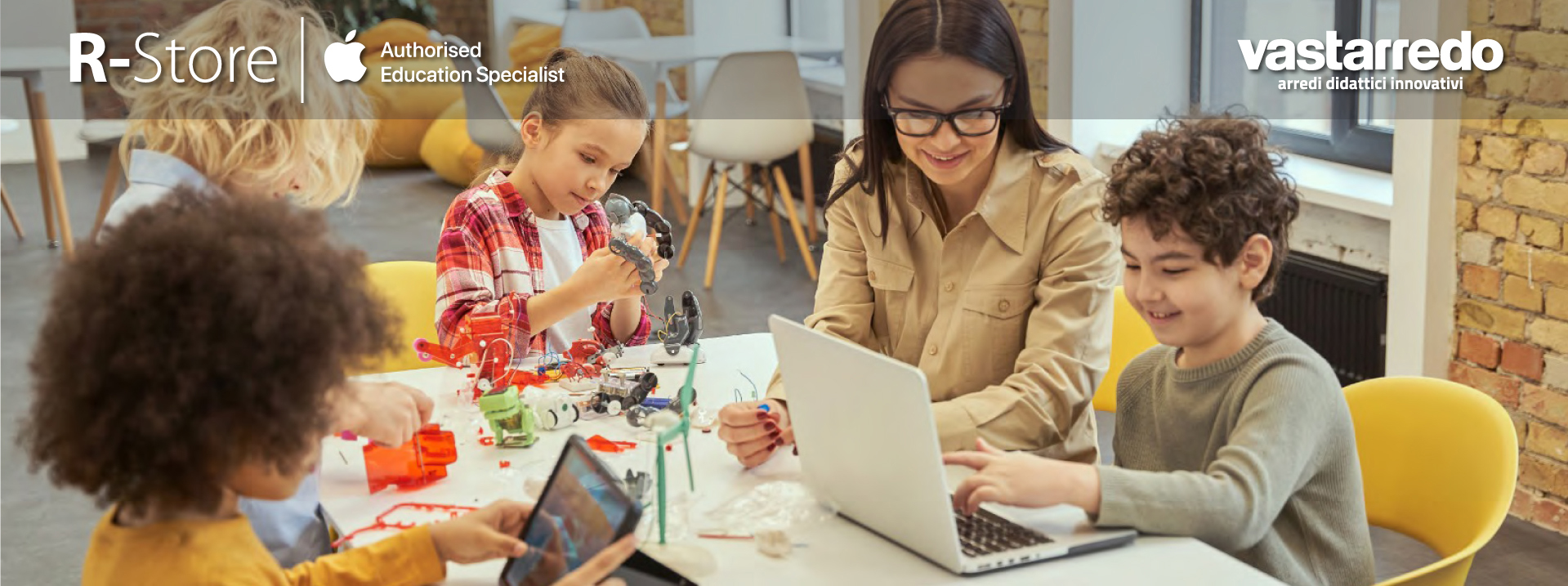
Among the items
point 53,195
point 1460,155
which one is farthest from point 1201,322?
point 53,195

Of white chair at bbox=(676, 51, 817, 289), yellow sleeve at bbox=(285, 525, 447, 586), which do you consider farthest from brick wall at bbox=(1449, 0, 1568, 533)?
white chair at bbox=(676, 51, 817, 289)

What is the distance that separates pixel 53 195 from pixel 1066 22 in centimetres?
426

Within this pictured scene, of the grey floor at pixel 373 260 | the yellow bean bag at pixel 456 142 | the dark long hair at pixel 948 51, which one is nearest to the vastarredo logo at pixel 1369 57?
the grey floor at pixel 373 260

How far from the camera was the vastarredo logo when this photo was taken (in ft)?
10.2

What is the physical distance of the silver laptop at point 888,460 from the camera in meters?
1.40

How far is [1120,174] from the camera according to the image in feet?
5.56

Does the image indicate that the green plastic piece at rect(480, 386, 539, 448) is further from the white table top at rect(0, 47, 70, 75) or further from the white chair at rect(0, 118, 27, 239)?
the white chair at rect(0, 118, 27, 239)

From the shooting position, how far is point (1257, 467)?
1514mm

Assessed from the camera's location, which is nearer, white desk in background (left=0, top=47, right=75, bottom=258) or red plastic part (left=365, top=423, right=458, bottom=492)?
red plastic part (left=365, top=423, right=458, bottom=492)

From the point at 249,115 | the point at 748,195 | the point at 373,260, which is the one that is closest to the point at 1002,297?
the point at 249,115

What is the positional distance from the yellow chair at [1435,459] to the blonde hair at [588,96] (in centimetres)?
120

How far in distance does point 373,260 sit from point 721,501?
15.3 ft

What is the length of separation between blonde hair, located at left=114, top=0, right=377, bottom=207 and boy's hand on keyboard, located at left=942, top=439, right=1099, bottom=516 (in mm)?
906

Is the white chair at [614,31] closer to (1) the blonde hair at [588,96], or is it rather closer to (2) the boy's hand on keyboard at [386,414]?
(1) the blonde hair at [588,96]
